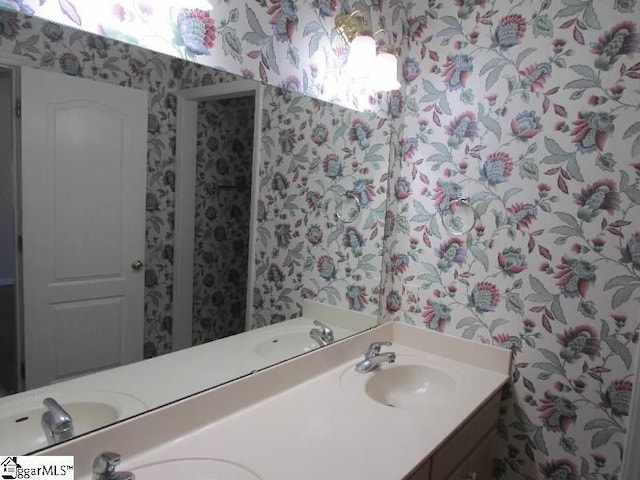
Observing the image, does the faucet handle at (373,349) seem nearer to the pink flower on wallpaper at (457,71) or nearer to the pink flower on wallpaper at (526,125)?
the pink flower on wallpaper at (526,125)

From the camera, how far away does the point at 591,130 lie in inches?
55.1

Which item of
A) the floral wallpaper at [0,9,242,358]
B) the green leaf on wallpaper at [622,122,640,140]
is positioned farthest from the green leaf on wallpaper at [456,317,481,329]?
the floral wallpaper at [0,9,242,358]

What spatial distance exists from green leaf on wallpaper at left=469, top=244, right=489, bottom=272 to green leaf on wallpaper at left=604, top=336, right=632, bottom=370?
437 mm

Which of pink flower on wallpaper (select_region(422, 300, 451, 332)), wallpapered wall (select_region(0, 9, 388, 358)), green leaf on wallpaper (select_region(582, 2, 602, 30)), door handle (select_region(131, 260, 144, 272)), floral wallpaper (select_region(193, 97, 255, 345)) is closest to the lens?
wallpapered wall (select_region(0, 9, 388, 358))

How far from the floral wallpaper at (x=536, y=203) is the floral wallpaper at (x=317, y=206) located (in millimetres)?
168

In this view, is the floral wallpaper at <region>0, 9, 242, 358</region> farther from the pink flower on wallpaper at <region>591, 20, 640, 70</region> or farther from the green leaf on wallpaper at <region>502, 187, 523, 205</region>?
the pink flower on wallpaper at <region>591, 20, 640, 70</region>

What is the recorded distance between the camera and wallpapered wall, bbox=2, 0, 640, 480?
53.4 inches

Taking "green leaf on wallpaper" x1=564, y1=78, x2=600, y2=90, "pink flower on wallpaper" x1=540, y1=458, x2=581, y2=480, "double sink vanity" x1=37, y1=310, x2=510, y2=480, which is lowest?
"pink flower on wallpaper" x1=540, y1=458, x2=581, y2=480

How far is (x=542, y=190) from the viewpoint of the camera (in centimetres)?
149

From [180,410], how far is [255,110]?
0.84 meters

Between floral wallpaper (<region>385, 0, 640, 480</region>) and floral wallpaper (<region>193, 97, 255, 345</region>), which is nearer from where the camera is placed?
floral wallpaper (<region>193, 97, 255, 345</region>)

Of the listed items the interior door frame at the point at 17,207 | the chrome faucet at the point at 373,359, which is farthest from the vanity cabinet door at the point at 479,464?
the interior door frame at the point at 17,207

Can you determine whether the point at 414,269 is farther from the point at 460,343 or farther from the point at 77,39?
the point at 77,39

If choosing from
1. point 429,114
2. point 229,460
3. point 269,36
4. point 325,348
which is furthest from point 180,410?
point 429,114
